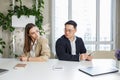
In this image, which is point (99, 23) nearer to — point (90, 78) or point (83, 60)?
point (83, 60)

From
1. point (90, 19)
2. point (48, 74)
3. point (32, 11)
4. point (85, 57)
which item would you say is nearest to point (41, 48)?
point (85, 57)

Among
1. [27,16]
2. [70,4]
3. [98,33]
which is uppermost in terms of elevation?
[70,4]

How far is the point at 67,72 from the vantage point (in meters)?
2.03

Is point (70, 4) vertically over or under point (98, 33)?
over

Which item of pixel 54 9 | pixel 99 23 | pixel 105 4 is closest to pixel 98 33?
pixel 99 23

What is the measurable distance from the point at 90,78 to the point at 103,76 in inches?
5.5

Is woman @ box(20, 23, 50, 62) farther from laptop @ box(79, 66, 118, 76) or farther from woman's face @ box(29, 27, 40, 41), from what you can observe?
laptop @ box(79, 66, 118, 76)

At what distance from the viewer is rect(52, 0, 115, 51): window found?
4715 mm

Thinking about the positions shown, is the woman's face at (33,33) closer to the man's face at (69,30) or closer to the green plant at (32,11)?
the man's face at (69,30)

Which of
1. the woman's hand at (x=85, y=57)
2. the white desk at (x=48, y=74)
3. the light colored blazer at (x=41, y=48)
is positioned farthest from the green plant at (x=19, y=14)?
the white desk at (x=48, y=74)

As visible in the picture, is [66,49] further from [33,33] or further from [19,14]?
[19,14]

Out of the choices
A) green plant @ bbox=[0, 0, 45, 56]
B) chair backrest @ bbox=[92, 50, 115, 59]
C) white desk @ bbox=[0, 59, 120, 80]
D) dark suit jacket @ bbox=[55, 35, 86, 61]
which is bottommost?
white desk @ bbox=[0, 59, 120, 80]

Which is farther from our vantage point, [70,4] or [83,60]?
[70,4]

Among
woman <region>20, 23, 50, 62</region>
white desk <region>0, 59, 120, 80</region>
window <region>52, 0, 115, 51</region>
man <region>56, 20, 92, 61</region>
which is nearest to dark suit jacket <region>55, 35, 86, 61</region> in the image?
man <region>56, 20, 92, 61</region>
